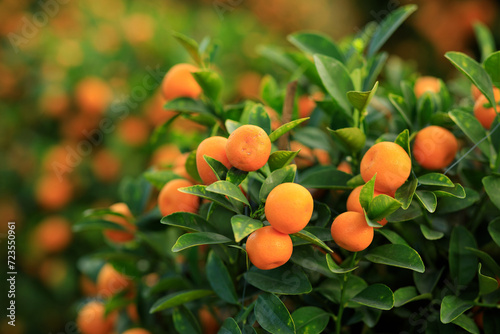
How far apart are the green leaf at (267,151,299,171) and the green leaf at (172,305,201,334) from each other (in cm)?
21

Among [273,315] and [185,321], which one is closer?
[273,315]

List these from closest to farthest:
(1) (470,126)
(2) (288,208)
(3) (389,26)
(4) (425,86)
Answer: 1. (2) (288,208)
2. (1) (470,126)
3. (3) (389,26)
4. (4) (425,86)

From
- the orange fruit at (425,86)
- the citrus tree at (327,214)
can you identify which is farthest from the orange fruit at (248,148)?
the orange fruit at (425,86)

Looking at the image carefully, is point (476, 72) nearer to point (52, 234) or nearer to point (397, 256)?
point (397, 256)

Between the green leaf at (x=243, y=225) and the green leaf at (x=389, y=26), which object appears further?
the green leaf at (x=389, y=26)

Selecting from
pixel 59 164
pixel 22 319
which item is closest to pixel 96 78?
pixel 59 164

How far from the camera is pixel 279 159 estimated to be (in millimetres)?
440

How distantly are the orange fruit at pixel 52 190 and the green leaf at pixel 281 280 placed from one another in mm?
974

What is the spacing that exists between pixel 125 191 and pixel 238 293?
0.81 ft

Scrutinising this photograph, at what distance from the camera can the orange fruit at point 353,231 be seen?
15.9 inches

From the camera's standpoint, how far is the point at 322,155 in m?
0.68

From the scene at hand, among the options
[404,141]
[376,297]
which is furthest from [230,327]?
[404,141]

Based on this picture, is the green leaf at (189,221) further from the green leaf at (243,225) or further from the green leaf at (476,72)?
the green leaf at (476,72)

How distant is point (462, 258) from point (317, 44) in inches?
12.9
